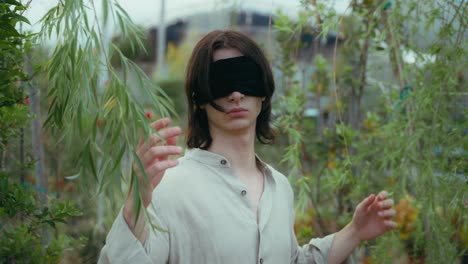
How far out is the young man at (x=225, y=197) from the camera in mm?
1926

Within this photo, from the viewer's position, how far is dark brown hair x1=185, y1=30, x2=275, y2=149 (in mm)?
2105

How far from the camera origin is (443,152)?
2820 millimetres

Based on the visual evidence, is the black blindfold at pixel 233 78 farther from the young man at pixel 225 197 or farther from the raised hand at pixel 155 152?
the raised hand at pixel 155 152

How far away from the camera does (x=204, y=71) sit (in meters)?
2.09

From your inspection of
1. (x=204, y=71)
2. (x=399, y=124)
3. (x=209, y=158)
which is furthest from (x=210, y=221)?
(x=399, y=124)

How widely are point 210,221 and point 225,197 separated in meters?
0.10

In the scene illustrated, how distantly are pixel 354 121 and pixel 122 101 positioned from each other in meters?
2.62

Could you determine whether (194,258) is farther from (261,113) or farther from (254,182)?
(261,113)

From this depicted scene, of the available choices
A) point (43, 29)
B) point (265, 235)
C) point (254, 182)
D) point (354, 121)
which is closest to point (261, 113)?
point (254, 182)

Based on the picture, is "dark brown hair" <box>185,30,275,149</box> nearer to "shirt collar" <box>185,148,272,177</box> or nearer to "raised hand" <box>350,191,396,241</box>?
"shirt collar" <box>185,148,272,177</box>

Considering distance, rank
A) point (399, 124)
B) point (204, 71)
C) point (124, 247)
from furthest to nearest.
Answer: point (399, 124) → point (204, 71) → point (124, 247)

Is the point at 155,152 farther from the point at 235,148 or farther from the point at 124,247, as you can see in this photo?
the point at 235,148

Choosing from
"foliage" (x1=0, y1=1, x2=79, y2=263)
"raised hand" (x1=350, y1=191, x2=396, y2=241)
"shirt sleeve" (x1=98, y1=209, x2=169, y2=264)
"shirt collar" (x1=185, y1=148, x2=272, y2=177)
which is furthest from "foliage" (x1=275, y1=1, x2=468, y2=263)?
"shirt sleeve" (x1=98, y1=209, x2=169, y2=264)

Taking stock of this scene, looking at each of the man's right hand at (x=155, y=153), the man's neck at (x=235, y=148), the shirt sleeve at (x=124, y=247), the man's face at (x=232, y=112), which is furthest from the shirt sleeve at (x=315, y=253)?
the man's right hand at (x=155, y=153)
